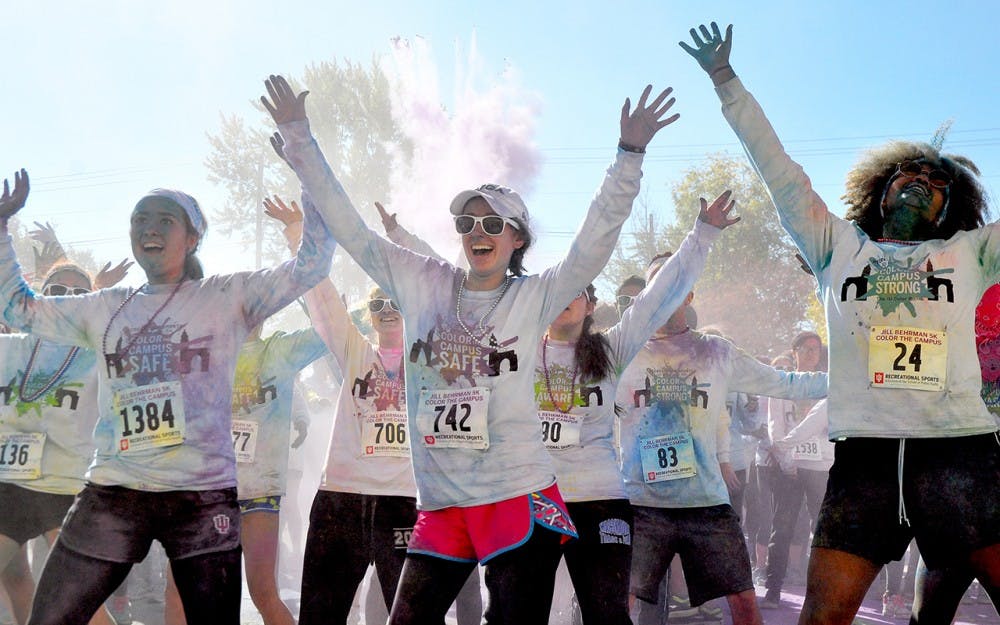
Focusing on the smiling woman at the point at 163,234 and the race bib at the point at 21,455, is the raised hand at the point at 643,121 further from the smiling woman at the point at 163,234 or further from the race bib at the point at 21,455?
the race bib at the point at 21,455

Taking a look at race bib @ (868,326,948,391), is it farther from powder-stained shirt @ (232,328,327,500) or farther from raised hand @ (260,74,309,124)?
powder-stained shirt @ (232,328,327,500)

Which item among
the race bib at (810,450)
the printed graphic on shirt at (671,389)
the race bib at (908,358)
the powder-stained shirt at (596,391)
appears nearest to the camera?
the race bib at (908,358)

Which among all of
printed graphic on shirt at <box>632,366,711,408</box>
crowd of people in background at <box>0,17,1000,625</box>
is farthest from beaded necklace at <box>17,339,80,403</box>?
printed graphic on shirt at <box>632,366,711,408</box>

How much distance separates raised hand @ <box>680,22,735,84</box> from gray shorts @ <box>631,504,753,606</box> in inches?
107

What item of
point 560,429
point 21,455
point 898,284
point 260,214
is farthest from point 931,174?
point 260,214

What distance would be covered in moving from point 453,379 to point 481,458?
0.32 m

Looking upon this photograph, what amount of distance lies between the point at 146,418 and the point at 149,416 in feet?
0.05

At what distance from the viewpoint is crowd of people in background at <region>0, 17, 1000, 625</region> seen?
3529 millimetres

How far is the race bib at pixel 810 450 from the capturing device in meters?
9.45

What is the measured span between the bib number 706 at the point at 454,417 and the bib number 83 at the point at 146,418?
122cm

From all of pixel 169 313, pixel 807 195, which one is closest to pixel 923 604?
pixel 807 195

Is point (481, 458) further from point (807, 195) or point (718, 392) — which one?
point (718, 392)

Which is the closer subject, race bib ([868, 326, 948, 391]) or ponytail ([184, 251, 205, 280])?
race bib ([868, 326, 948, 391])

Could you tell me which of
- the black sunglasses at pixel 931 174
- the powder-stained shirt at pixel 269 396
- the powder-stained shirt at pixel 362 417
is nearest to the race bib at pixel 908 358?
the black sunglasses at pixel 931 174
